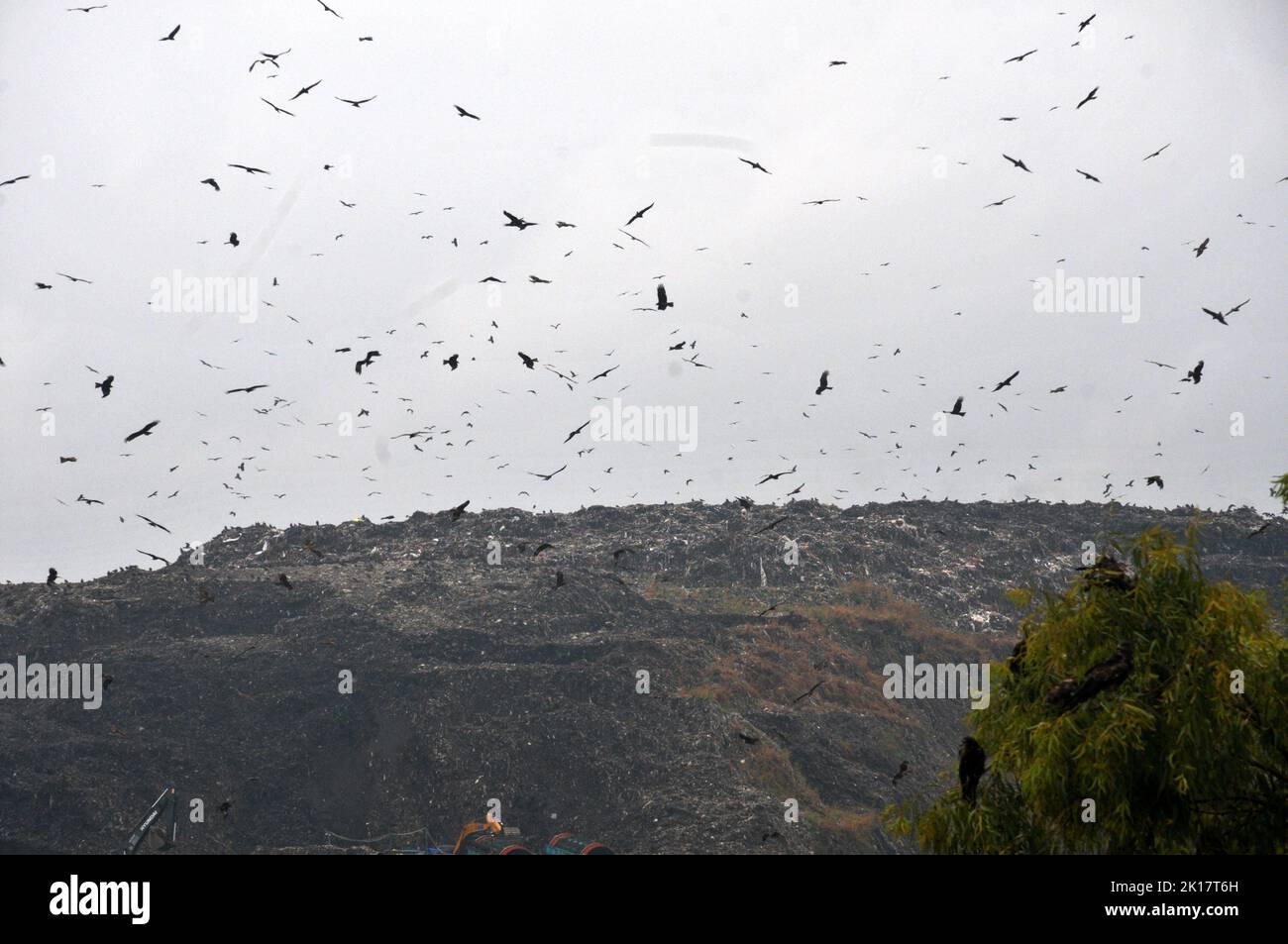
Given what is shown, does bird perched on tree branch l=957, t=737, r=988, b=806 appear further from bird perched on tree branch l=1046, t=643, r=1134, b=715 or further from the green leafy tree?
bird perched on tree branch l=1046, t=643, r=1134, b=715

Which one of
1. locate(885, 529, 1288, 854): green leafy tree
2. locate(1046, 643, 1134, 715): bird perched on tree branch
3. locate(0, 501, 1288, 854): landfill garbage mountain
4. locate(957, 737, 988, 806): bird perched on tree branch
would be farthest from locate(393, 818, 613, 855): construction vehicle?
locate(1046, 643, 1134, 715): bird perched on tree branch

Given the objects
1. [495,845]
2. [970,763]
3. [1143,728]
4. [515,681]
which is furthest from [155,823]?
[1143,728]

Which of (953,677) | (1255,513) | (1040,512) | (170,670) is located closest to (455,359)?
(170,670)

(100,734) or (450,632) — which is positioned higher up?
(450,632)

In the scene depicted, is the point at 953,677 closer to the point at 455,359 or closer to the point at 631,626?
the point at 631,626
